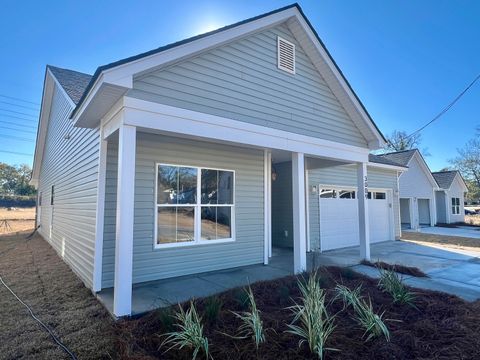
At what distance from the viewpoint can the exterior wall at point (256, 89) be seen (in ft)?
16.4

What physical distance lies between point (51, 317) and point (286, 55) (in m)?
6.88

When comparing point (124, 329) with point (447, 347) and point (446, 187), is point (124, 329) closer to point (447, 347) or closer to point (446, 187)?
point (447, 347)

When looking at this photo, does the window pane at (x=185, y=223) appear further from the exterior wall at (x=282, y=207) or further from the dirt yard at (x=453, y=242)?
the dirt yard at (x=453, y=242)

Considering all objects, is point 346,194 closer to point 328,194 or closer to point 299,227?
point 328,194

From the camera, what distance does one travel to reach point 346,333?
137 inches

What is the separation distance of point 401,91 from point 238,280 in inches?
681

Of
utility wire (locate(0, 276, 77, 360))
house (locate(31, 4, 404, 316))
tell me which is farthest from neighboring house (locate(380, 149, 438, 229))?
utility wire (locate(0, 276, 77, 360))

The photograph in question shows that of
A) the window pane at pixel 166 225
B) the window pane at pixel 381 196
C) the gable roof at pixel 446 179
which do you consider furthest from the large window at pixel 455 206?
the window pane at pixel 166 225

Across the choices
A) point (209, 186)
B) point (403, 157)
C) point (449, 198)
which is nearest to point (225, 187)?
point (209, 186)

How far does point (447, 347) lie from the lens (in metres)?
3.16

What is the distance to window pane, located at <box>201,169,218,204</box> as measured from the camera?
6.72 meters

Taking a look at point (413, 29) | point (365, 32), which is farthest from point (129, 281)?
point (413, 29)

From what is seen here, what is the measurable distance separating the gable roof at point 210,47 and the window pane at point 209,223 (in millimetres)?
2995

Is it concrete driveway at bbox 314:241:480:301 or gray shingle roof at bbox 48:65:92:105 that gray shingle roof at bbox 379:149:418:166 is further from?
gray shingle roof at bbox 48:65:92:105
